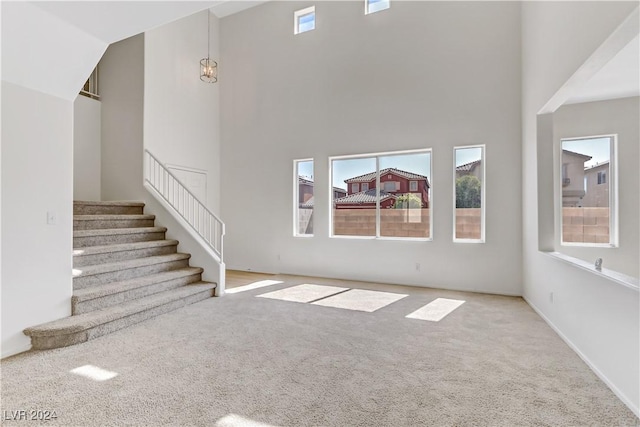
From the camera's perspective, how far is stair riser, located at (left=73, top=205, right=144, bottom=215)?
4484 mm

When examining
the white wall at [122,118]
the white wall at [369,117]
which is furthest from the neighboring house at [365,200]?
Answer: the white wall at [122,118]

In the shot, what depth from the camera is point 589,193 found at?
471 centimetres

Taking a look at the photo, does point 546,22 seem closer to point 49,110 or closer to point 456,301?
point 456,301

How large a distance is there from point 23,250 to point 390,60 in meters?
5.51

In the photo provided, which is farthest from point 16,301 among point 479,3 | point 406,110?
point 479,3

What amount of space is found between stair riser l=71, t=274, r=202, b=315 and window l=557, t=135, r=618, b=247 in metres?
5.47

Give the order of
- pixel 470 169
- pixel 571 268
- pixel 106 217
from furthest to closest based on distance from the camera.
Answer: pixel 470 169, pixel 106 217, pixel 571 268

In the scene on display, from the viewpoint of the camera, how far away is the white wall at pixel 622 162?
14.5ft

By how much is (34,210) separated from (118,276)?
122cm

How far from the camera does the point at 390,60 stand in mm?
5574

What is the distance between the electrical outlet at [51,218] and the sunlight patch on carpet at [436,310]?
377cm

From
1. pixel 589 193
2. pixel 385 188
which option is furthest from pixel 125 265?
pixel 589 193

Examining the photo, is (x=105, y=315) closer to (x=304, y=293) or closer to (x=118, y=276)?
(x=118, y=276)

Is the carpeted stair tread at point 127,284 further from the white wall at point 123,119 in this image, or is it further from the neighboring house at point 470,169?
the neighboring house at point 470,169
